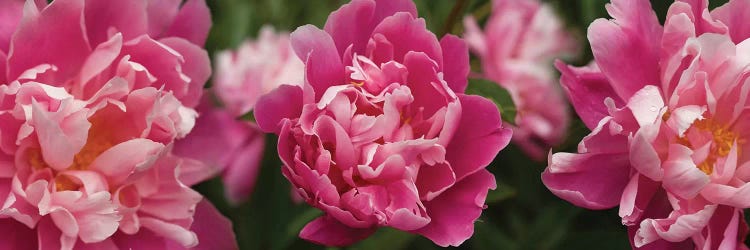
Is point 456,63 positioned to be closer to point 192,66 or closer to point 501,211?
point 192,66

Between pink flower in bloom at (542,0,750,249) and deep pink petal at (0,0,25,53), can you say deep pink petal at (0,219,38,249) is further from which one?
pink flower in bloom at (542,0,750,249)

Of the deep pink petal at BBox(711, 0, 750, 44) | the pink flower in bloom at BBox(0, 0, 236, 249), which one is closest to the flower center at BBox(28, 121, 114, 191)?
the pink flower in bloom at BBox(0, 0, 236, 249)

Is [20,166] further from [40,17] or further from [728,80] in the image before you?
[728,80]

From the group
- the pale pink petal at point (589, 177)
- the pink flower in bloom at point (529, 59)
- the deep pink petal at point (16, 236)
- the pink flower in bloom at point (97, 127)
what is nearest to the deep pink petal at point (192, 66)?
the pink flower in bloom at point (97, 127)

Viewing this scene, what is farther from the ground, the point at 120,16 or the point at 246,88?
the point at 120,16

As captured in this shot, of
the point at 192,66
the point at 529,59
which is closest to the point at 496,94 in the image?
the point at 192,66

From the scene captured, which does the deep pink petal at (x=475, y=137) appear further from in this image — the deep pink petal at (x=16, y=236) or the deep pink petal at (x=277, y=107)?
the deep pink petal at (x=16, y=236)

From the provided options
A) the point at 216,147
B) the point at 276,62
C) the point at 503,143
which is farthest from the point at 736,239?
the point at 276,62
